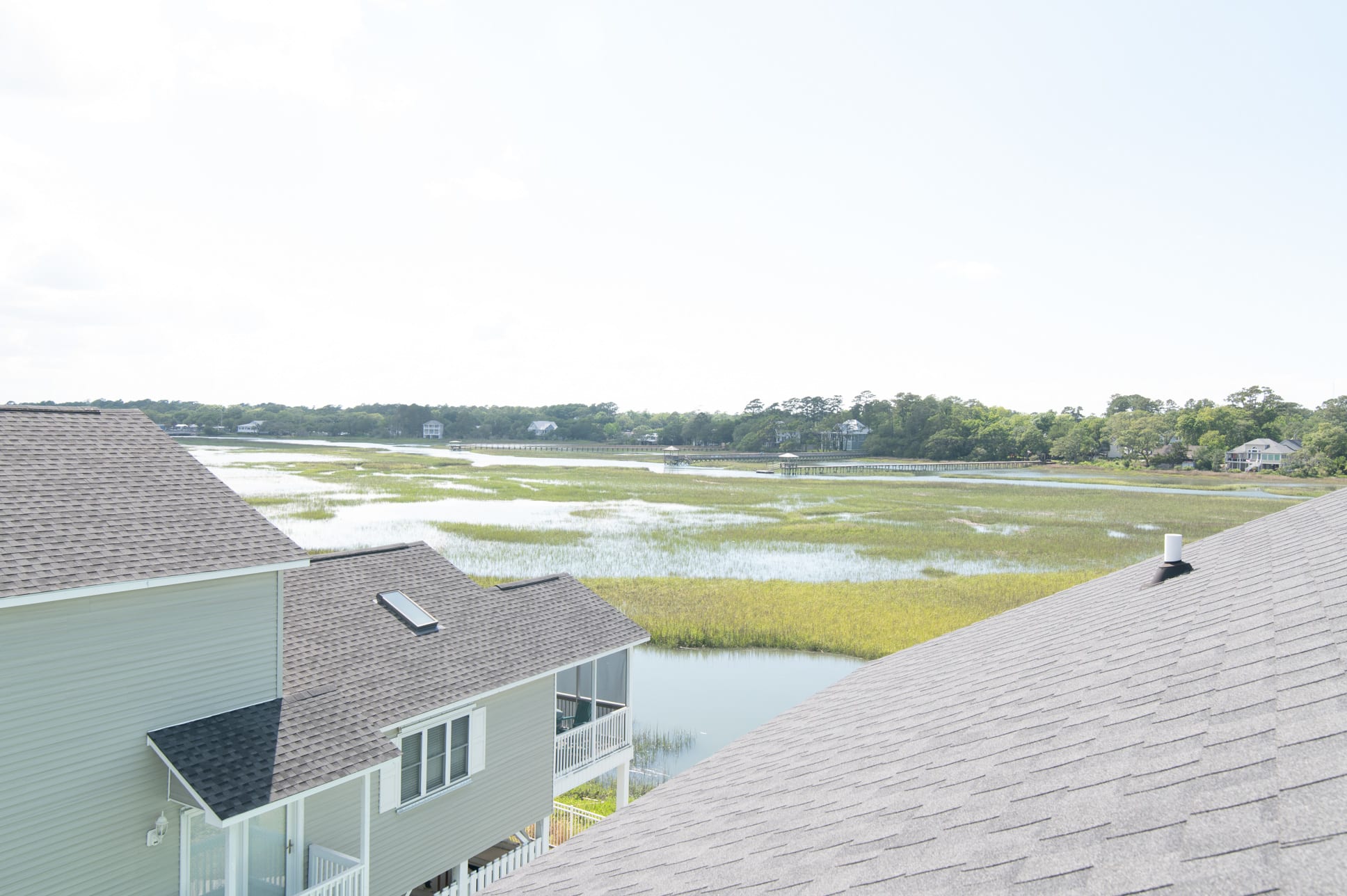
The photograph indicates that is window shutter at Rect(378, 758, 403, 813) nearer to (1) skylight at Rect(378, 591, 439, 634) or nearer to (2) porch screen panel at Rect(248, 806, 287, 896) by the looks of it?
(2) porch screen panel at Rect(248, 806, 287, 896)

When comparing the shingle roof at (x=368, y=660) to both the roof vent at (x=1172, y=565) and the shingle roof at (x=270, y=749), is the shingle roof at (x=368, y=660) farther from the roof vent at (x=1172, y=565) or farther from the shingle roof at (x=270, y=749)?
the roof vent at (x=1172, y=565)

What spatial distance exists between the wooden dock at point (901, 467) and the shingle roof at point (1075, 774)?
105 meters

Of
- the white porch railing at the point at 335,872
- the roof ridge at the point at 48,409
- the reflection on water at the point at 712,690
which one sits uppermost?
the roof ridge at the point at 48,409

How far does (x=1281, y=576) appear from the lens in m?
5.67

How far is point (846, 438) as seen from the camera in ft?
605

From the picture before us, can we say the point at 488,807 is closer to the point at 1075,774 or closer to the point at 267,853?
the point at 267,853

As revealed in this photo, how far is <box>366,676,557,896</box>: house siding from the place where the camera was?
1142 centimetres

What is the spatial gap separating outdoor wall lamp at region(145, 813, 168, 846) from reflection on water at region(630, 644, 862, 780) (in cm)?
1054

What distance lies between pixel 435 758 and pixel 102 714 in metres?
4.58

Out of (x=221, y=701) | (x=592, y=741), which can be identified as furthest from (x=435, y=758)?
(x=592, y=741)

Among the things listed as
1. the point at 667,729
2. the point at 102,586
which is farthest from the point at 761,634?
the point at 102,586

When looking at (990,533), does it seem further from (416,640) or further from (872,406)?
(872,406)

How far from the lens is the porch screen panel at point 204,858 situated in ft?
31.1

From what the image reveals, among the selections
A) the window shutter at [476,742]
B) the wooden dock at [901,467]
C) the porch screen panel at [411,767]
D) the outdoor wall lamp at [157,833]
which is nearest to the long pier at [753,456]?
the wooden dock at [901,467]
